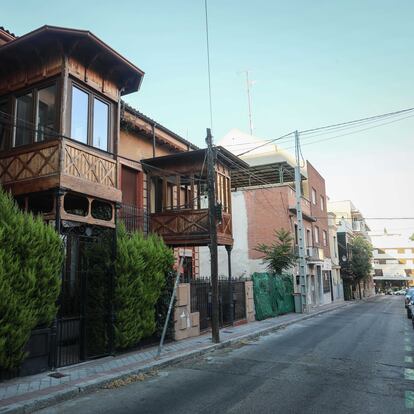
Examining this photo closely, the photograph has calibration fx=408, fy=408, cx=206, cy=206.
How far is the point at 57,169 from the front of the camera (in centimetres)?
955

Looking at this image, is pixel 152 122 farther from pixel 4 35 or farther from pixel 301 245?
pixel 301 245

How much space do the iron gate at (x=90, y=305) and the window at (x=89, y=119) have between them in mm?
2540

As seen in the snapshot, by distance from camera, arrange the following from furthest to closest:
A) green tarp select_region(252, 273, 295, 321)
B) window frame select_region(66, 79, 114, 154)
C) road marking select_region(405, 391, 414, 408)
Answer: green tarp select_region(252, 273, 295, 321) < window frame select_region(66, 79, 114, 154) < road marking select_region(405, 391, 414, 408)

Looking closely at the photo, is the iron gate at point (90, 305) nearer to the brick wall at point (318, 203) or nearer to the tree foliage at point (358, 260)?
the brick wall at point (318, 203)

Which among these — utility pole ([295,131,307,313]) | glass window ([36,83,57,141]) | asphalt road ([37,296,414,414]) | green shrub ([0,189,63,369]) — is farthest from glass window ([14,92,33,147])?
utility pole ([295,131,307,313])

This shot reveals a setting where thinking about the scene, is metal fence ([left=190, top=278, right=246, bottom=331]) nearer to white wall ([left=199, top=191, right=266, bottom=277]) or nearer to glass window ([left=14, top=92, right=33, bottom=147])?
glass window ([left=14, top=92, right=33, bottom=147])

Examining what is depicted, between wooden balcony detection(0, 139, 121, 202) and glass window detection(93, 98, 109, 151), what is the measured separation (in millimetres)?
396

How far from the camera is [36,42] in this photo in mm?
10367

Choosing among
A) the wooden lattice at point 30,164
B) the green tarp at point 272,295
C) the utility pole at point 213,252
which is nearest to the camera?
the wooden lattice at point 30,164

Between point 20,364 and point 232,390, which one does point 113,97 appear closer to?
point 20,364

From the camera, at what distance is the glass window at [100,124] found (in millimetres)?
11164

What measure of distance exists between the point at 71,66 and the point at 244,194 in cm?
1720

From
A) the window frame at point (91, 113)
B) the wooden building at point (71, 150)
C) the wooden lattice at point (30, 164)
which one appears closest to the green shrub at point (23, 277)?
the wooden building at point (71, 150)

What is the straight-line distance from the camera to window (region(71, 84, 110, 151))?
10.5 meters
